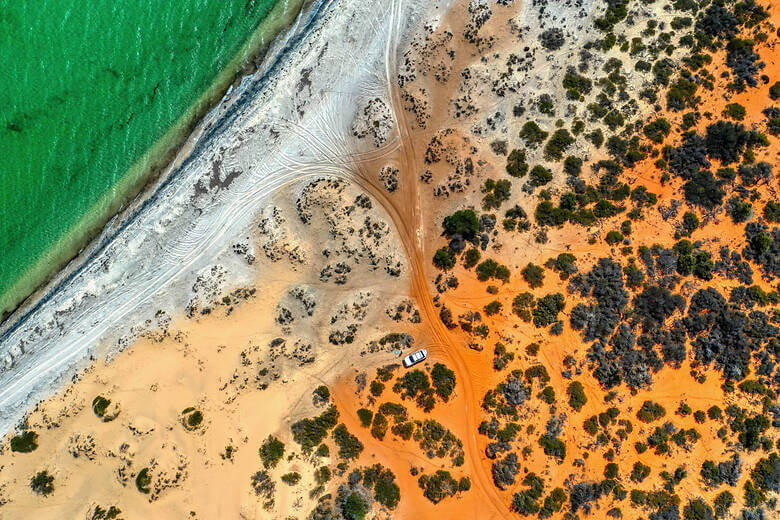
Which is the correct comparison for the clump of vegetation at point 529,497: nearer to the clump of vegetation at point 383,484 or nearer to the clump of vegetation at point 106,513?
the clump of vegetation at point 383,484

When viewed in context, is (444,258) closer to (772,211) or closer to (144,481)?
(772,211)

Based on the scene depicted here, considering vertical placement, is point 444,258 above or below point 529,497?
above

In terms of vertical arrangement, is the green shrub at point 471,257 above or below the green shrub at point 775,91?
below

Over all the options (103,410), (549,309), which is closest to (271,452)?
(103,410)

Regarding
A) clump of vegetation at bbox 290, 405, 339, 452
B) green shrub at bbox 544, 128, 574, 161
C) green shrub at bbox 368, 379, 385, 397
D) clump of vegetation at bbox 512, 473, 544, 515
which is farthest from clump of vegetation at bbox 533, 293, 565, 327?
clump of vegetation at bbox 290, 405, 339, 452

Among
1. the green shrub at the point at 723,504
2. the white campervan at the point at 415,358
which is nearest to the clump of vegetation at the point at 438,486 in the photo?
the white campervan at the point at 415,358

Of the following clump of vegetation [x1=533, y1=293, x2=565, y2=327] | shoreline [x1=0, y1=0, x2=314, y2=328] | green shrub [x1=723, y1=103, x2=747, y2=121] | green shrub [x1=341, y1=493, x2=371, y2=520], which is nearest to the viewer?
green shrub [x1=341, y1=493, x2=371, y2=520]

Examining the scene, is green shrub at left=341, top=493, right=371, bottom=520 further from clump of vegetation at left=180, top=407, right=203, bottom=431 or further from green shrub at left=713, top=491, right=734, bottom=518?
green shrub at left=713, top=491, right=734, bottom=518
